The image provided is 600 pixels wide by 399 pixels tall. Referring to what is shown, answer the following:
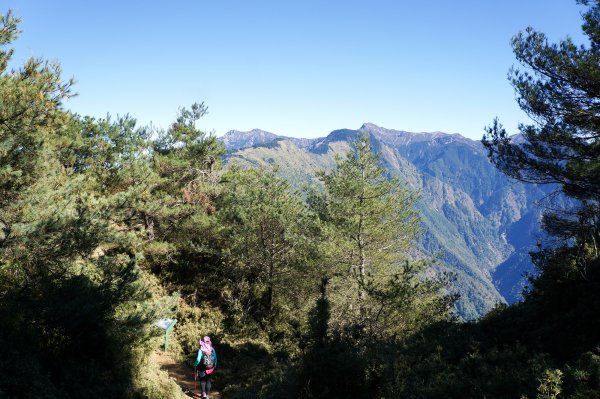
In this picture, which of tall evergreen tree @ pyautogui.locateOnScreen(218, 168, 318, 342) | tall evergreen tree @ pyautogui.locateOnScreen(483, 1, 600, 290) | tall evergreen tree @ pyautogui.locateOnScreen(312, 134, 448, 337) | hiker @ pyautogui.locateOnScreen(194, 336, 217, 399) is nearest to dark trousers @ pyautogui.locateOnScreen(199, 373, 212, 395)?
hiker @ pyautogui.locateOnScreen(194, 336, 217, 399)

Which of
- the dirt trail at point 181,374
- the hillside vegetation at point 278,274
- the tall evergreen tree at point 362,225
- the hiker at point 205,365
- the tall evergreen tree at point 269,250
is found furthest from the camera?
the tall evergreen tree at point 269,250

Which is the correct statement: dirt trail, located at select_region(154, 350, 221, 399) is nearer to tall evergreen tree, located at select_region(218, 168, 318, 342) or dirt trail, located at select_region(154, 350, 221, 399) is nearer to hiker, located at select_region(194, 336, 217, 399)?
hiker, located at select_region(194, 336, 217, 399)

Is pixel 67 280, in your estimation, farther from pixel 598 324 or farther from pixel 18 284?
pixel 598 324

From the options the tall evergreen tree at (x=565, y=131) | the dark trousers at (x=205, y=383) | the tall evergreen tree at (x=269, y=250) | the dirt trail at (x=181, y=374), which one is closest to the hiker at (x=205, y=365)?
the dark trousers at (x=205, y=383)

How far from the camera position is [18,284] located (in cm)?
918

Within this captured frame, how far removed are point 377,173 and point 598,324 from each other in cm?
1168

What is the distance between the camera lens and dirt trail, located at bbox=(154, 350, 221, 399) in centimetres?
1277

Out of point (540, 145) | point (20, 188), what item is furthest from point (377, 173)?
point (20, 188)

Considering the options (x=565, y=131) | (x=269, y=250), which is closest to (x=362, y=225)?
(x=269, y=250)

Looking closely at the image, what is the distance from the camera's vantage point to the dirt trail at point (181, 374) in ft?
41.9

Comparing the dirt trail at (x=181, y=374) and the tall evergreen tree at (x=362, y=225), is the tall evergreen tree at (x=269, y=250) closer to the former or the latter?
the tall evergreen tree at (x=362, y=225)

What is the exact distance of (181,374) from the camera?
1420 centimetres

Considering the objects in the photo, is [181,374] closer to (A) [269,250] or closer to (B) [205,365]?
(B) [205,365]

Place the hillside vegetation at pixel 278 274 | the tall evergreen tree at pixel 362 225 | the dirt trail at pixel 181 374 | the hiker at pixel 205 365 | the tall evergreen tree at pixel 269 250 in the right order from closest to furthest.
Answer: the hillside vegetation at pixel 278 274 → the hiker at pixel 205 365 → the dirt trail at pixel 181 374 → the tall evergreen tree at pixel 362 225 → the tall evergreen tree at pixel 269 250
